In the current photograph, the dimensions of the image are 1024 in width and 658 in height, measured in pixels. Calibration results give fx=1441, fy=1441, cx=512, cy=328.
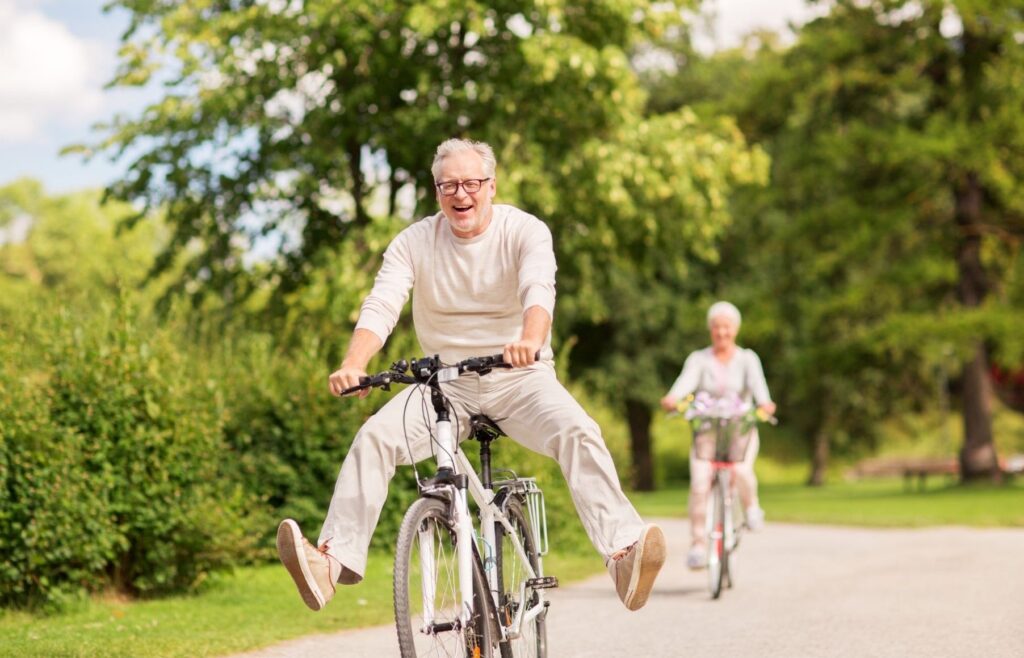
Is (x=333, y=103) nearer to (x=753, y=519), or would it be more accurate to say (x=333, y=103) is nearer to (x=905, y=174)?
(x=753, y=519)

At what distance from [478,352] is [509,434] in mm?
384

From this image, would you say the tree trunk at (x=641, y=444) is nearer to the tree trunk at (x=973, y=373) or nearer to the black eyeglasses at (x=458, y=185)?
the tree trunk at (x=973, y=373)

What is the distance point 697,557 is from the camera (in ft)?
34.3

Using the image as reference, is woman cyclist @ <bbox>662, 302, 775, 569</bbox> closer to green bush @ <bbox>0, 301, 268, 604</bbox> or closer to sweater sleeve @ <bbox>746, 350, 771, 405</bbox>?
sweater sleeve @ <bbox>746, 350, 771, 405</bbox>

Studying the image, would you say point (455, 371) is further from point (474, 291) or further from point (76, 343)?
point (76, 343)

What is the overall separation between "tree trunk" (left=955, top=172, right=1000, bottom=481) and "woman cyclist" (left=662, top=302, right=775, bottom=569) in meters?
20.6

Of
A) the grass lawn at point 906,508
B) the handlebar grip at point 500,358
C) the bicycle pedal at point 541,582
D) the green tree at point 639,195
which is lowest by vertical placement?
the grass lawn at point 906,508

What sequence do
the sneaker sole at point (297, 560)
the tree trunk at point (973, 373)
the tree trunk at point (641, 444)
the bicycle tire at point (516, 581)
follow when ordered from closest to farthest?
the sneaker sole at point (297, 560) → the bicycle tire at point (516, 581) → the tree trunk at point (973, 373) → the tree trunk at point (641, 444)

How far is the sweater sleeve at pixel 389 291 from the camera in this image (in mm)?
5336

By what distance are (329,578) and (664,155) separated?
50.1 feet

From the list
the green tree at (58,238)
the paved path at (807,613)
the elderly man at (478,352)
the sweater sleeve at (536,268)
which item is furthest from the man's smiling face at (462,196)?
the green tree at (58,238)

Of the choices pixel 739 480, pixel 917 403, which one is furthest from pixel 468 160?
pixel 917 403

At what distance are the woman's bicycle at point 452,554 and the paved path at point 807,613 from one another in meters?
1.92

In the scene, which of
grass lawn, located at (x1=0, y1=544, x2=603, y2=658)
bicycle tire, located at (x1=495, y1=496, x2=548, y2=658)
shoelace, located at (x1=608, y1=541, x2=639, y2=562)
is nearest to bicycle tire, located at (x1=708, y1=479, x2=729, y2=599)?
grass lawn, located at (x1=0, y1=544, x2=603, y2=658)
